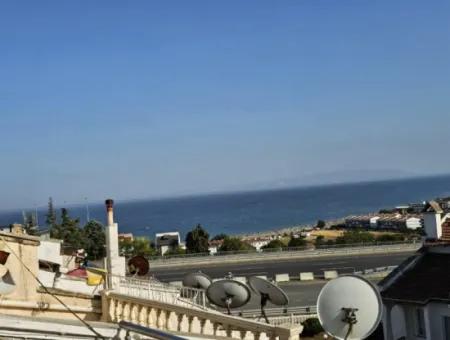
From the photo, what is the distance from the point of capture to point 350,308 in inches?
304

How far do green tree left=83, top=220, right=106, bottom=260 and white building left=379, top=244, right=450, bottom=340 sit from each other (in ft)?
145

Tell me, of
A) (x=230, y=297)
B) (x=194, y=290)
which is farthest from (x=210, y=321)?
(x=194, y=290)

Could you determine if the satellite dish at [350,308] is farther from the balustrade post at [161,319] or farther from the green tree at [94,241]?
the green tree at [94,241]

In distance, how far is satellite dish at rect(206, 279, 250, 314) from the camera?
35.7ft

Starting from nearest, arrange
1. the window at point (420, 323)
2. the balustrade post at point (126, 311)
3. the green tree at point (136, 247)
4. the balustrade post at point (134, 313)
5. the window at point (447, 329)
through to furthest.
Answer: the balustrade post at point (134, 313), the balustrade post at point (126, 311), the window at point (447, 329), the window at point (420, 323), the green tree at point (136, 247)

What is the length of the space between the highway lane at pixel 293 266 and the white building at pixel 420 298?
33.3 metres

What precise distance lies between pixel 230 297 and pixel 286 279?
38159mm

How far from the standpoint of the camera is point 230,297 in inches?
433

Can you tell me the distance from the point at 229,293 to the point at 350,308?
12.0 feet

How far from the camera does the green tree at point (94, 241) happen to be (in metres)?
62.1

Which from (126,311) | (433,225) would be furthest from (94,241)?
(126,311)

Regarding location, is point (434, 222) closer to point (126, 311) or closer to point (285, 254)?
point (126, 311)

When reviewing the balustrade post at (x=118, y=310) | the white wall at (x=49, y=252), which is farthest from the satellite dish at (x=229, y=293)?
the white wall at (x=49, y=252)

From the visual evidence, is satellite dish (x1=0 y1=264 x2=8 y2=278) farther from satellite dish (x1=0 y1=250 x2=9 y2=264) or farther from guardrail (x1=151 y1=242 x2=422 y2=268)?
guardrail (x1=151 y1=242 x2=422 y2=268)
